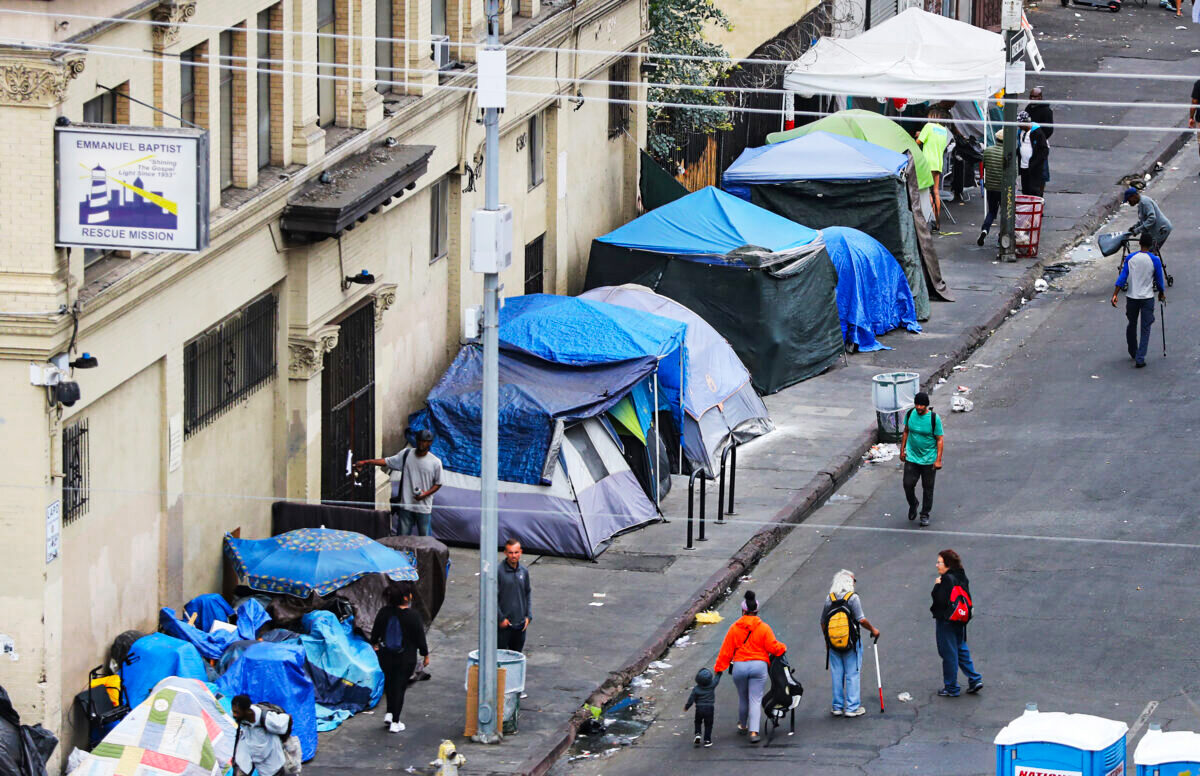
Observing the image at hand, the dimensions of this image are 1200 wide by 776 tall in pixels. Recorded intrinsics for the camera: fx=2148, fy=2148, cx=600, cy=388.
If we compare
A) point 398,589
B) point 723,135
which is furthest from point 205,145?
point 723,135

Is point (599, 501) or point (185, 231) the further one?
point (599, 501)

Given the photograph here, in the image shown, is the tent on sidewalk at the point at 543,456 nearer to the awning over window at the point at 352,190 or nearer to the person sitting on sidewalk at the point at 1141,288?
the awning over window at the point at 352,190

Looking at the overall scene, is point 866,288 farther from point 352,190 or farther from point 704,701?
point 704,701

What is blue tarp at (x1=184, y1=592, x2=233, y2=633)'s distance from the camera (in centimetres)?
1783

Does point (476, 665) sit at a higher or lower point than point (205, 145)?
lower

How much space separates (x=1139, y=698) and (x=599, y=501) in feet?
21.4

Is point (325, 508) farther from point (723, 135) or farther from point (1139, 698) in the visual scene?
point (723, 135)

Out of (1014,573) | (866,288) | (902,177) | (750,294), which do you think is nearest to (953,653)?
(1014,573)

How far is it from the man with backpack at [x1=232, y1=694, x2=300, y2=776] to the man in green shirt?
8838mm

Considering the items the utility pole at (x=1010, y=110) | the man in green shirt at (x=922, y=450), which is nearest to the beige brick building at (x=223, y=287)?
the man in green shirt at (x=922, y=450)

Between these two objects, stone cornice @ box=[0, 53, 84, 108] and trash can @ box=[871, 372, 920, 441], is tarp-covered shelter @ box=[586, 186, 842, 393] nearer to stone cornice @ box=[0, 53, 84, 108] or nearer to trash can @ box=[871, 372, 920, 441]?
trash can @ box=[871, 372, 920, 441]

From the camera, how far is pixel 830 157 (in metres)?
30.9

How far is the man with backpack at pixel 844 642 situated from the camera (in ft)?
A: 57.1

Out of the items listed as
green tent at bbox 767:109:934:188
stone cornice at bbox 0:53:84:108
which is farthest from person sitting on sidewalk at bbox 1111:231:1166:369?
stone cornice at bbox 0:53:84:108
